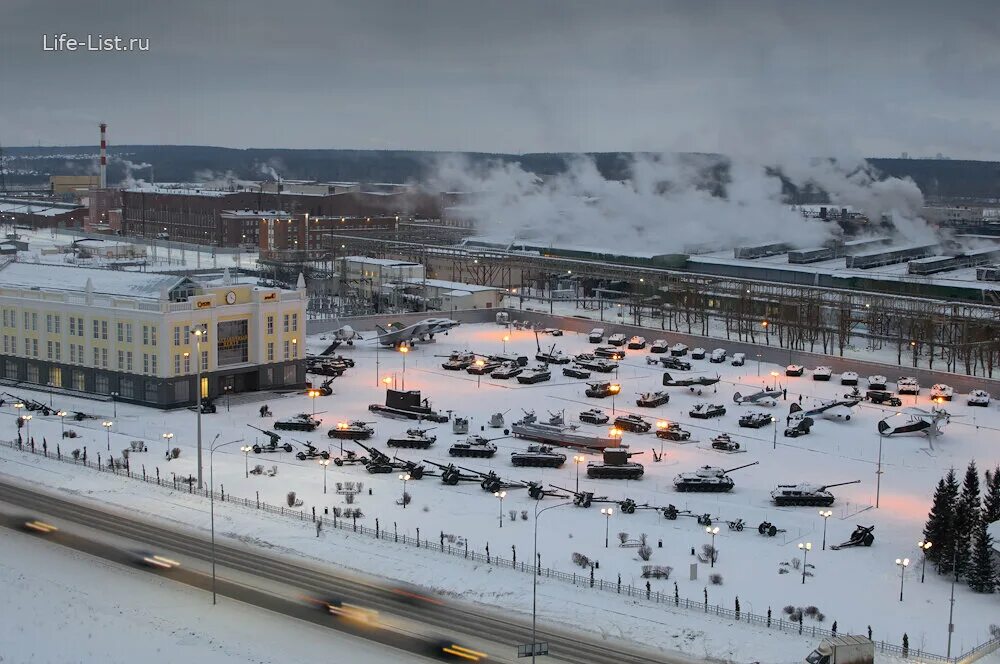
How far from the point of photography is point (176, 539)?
91.4 ft

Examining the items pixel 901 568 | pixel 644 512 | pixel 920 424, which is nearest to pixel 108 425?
pixel 644 512

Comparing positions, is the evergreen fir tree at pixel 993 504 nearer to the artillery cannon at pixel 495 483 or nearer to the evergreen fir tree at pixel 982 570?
the evergreen fir tree at pixel 982 570

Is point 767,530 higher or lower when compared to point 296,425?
lower

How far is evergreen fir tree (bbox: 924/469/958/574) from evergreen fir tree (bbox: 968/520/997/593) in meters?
0.66

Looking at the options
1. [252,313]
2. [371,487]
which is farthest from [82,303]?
[371,487]

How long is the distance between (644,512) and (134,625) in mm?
13048

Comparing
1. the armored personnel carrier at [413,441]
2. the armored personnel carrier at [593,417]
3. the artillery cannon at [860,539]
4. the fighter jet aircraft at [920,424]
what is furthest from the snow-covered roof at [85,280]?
the artillery cannon at [860,539]

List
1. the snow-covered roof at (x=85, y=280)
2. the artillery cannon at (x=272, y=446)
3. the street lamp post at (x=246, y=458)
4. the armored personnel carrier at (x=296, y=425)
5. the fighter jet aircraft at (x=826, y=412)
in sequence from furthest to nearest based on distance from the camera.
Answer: the snow-covered roof at (x=85, y=280)
the fighter jet aircraft at (x=826, y=412)
the armored personnel carrier at (x=296, y=425)
the artillery cannon at (x=272, y=446)
the street lamp post at (x=246, y=458)

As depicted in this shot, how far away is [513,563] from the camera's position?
2616 cm

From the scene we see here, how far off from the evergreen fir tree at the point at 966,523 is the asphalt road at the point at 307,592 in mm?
7959

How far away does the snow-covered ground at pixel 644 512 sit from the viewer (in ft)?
79.0

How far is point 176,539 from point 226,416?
14.1 metres

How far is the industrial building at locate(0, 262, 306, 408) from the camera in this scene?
43.2 meters

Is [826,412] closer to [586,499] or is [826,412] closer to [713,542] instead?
[586,499]
